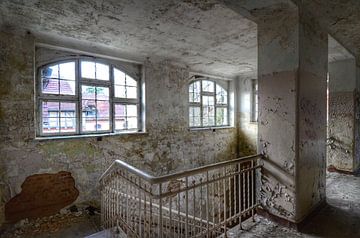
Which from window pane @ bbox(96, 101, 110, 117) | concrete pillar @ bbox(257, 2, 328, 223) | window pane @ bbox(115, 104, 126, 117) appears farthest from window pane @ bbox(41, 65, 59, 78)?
concrete pillar @ bbox(257, 2, 328, 223)

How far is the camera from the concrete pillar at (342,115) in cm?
492

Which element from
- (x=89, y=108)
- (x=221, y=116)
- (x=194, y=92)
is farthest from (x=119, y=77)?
(x=221, y=116)

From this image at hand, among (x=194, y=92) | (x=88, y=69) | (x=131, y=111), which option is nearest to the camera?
(x=88, y=69)

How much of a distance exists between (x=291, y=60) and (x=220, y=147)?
4708 mm

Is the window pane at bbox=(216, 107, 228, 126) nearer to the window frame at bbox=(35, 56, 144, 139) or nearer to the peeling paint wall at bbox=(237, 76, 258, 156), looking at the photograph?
the peeling paint wall at bbox=(237, 76, 258, 156)

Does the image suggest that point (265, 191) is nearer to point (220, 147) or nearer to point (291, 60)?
point (291, 60)

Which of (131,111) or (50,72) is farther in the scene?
(131,111)

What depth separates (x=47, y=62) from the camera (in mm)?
3881

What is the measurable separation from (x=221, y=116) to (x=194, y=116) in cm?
131

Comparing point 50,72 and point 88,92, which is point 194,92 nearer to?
point 88,92

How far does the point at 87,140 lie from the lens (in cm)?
419

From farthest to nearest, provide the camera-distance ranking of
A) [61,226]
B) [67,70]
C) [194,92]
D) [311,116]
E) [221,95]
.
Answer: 1. [221,95]
2. [194,92]
3. [67,70]
4. [61,226]
5. [311,116]

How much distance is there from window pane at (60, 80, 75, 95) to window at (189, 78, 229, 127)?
3.20 metres

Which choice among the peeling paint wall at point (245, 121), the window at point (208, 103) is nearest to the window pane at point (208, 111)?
the window at point (208, 103)
